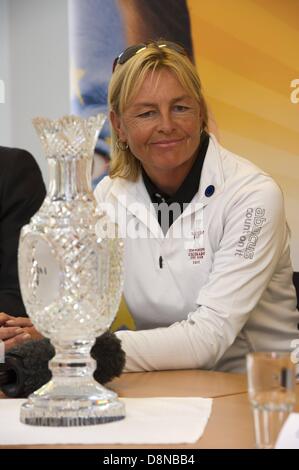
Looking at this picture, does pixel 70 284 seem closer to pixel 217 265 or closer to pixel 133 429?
pixel 133 429

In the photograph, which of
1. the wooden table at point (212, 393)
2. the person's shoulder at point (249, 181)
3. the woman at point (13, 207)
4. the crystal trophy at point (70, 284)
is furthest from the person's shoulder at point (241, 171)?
the crystal trophy at point (70, 284)

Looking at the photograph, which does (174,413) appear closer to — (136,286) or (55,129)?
(55,129)

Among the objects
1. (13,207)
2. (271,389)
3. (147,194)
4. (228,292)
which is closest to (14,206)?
(13,207)

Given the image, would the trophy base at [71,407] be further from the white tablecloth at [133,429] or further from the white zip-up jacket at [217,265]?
the white zip-up jacket at [217,265]

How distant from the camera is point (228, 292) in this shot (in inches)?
84.7

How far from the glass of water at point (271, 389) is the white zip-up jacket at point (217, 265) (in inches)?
40.5

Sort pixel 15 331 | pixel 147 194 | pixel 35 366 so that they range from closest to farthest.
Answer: pixel 35 366, pixel 15 331, pixel 147 194

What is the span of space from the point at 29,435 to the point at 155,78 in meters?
1.40

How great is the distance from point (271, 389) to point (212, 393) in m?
0.63

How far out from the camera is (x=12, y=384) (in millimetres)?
1581

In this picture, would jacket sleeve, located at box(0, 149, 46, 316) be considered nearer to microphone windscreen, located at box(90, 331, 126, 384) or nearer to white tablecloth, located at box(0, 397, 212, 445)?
microphone windscreen, located at box(90, 331, 126, 384)

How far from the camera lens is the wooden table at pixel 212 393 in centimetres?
116

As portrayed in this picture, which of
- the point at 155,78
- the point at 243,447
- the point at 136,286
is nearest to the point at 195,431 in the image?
the point at 243,447

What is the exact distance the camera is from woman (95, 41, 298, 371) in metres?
2.25
